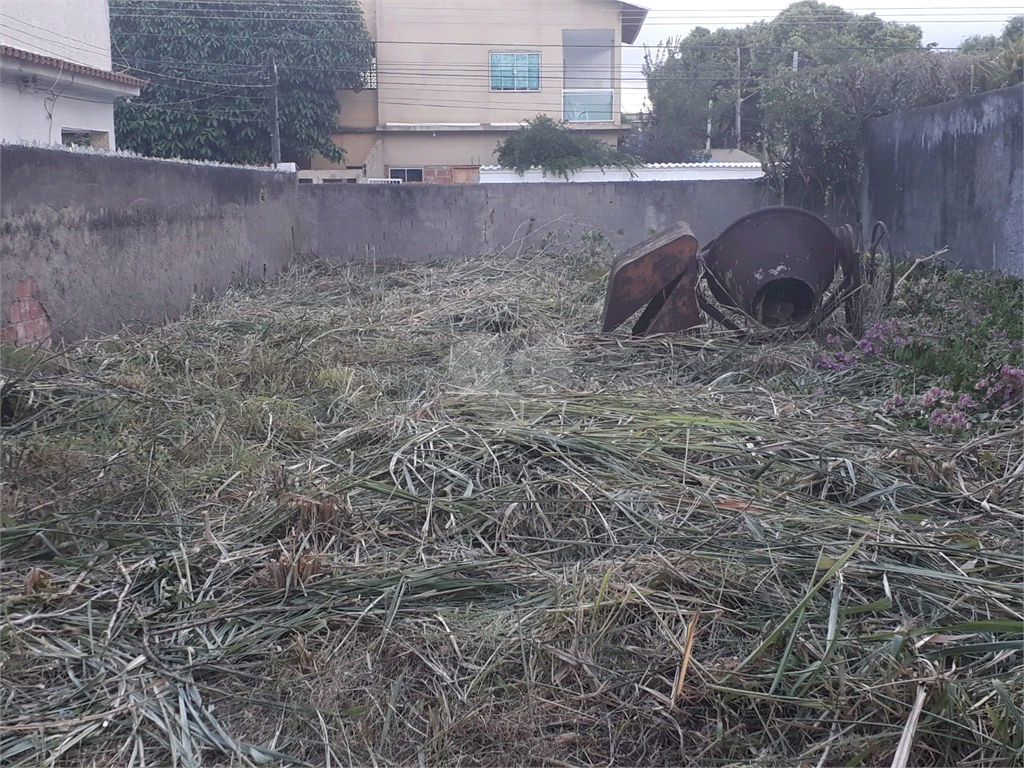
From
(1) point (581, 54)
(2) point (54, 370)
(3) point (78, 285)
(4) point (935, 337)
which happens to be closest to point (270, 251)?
(3) point (78, 285)

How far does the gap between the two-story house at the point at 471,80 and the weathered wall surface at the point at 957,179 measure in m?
15.5

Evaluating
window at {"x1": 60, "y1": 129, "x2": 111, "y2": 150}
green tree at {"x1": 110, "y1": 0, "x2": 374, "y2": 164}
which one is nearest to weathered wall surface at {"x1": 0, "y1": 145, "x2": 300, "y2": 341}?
window at {"x1": 60, "y1": 129, "x2": 111, "y2": 150}

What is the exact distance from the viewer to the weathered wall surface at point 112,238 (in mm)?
6055

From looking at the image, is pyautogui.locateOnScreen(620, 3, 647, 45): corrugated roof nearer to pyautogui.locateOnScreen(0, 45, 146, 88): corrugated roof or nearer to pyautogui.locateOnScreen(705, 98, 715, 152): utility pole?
pyautogui.locateOnScreen(705, 98, 715, 152): utility pole

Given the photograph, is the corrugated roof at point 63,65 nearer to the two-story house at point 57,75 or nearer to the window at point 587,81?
the two-story house at point 57,75

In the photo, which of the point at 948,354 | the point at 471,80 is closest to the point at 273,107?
the point at 471,80

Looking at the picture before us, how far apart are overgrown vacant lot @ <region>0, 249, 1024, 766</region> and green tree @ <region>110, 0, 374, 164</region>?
21250 millimetres

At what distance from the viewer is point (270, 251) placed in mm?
11852

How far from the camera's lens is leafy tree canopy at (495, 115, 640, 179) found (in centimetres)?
2156

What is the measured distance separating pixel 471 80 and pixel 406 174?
10.7ft

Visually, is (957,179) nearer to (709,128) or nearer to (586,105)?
(586,105)

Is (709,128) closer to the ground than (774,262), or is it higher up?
higher up

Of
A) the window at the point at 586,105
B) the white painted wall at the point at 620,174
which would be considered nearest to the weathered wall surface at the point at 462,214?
the white painted wall at the point at 620,174

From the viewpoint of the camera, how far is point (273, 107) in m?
24.0
